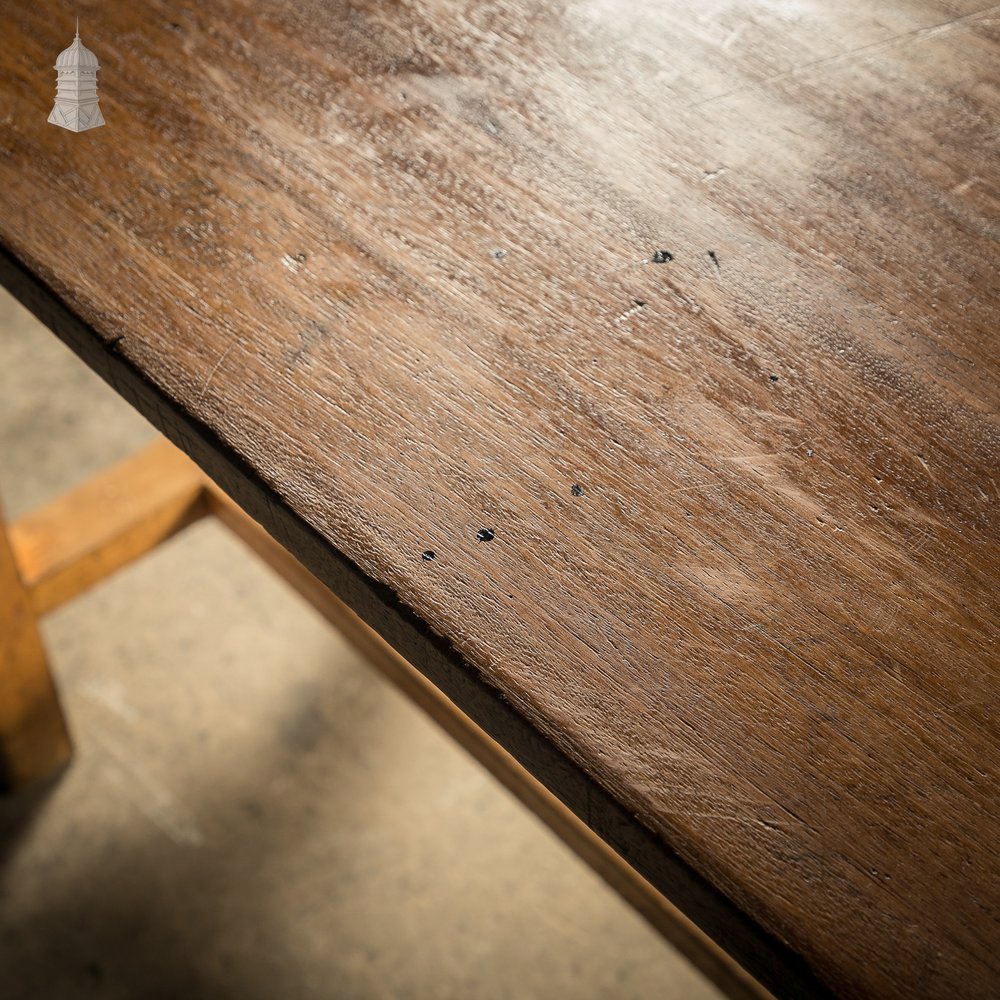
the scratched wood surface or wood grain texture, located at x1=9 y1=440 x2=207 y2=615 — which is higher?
the scratched wood surface

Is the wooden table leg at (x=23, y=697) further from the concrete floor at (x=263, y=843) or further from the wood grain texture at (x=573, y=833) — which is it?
the wood grain texture at (x=573, y=833)

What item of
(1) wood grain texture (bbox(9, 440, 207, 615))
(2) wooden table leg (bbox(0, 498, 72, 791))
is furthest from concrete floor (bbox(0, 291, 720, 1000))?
(1) wood grain texture (bbox(9, 440, 207, 615))

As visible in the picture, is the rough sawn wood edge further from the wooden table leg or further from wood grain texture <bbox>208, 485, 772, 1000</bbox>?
the wooden table leg

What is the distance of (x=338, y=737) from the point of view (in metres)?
1.36

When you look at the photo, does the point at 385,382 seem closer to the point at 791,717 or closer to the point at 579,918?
the point at 791,717

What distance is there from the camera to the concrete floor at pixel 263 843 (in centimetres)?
119

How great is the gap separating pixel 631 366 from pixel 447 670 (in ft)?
0.59

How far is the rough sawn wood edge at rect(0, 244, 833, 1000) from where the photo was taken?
39cm

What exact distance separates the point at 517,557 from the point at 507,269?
172 mm

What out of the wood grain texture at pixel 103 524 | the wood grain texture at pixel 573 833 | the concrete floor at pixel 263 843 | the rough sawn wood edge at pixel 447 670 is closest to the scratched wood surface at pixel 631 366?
the rough sawn wood edge at pixel 447 670

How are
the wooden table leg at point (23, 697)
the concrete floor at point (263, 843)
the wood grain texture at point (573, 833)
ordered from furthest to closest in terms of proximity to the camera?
the concrete floor at point (263, 843) < the wooden table leg at point (23, 697) < the wood grain texture at point (573, 833)

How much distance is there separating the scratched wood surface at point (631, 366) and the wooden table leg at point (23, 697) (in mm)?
550

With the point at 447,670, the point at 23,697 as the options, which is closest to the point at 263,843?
the point at 23,697

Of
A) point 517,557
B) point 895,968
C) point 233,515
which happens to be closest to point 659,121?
point 517,557
